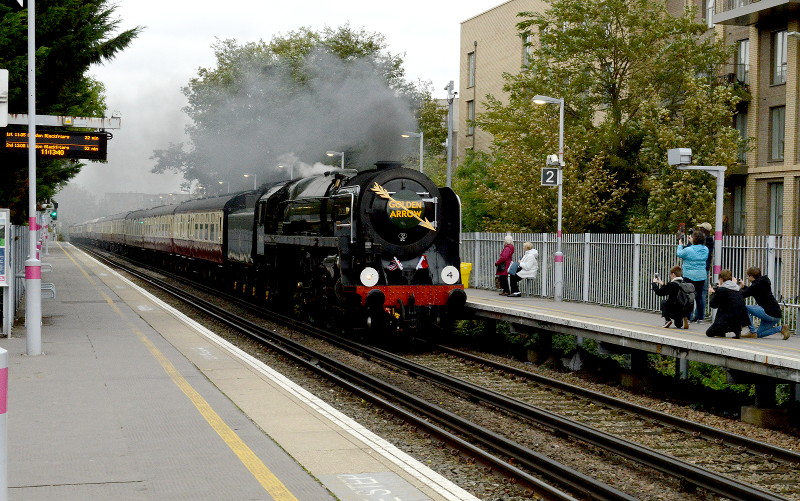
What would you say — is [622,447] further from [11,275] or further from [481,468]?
[11,275]

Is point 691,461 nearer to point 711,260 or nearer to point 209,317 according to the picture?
point 711,260

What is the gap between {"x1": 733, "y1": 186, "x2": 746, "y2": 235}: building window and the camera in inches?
1230

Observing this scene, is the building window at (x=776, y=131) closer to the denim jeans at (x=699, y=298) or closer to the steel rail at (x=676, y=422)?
the denim jeans at (x=699, y=298)

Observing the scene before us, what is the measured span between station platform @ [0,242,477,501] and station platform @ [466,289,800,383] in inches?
220

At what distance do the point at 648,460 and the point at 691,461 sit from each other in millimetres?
637

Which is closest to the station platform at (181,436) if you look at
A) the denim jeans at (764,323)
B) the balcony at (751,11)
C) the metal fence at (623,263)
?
the denim jeans at (764,323)

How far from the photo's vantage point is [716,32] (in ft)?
104

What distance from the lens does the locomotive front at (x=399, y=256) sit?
1677 cm

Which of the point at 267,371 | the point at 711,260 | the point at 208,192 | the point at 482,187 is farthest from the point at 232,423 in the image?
the point at 208,192

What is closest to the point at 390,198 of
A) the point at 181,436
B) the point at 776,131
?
the point at 181,436

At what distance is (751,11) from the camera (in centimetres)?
2892

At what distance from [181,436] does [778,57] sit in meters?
27.6

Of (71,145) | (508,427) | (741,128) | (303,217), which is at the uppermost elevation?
(741,128)

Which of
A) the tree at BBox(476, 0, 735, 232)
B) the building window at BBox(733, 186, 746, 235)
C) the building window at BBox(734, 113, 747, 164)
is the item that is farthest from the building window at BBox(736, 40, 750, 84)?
the building window at BBox(733, 186, 746, 235)
